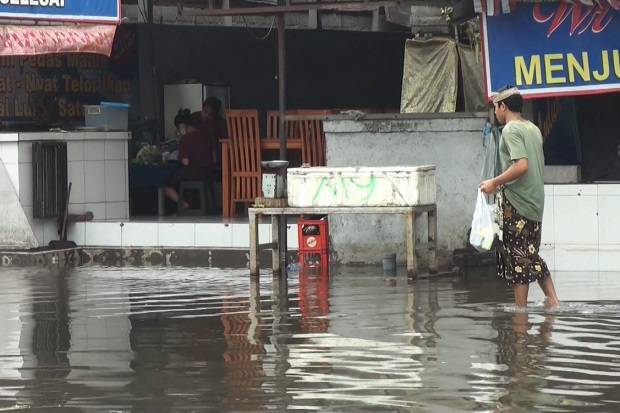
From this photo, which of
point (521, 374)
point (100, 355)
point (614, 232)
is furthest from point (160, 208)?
point (521, 374)

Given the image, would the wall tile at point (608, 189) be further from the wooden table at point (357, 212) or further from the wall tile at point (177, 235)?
the wall tile at point (177, 235)

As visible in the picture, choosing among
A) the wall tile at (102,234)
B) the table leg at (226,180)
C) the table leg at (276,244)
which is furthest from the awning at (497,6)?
the wall tile at (102,234)

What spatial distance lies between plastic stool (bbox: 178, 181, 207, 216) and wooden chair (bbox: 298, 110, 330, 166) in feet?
7.03

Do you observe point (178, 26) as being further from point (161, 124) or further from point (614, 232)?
point (614, 232)

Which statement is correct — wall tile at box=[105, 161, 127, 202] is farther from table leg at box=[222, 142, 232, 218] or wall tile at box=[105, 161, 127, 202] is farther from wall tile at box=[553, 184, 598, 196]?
wall tile at box=[553, 184, 598, 196]

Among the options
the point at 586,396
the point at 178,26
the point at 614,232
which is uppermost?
the point at 178,26

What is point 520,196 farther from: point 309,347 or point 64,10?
point 64,10

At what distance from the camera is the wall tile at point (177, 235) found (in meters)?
16.2

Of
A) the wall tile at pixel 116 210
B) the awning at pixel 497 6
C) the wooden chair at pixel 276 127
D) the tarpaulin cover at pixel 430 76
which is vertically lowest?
the wall tile at pixel 116 210

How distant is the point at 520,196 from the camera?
34.8ft

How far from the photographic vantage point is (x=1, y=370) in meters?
8.65

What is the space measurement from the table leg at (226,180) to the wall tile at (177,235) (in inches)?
73.6

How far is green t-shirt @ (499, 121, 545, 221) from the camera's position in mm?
10500

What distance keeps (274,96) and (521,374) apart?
14.4 metres
